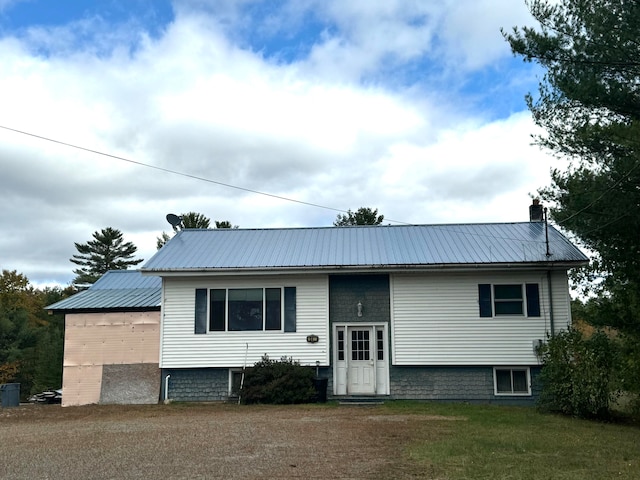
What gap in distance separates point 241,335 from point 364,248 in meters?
4.17

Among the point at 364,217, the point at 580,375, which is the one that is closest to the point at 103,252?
the point at 364,217

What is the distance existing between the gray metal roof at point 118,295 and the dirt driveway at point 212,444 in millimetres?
3789

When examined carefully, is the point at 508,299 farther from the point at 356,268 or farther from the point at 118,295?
the point at 118,295

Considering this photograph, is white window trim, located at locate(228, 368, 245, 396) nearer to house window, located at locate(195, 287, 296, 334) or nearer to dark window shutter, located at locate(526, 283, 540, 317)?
house window, located at locate(195, 287, 296, 334)

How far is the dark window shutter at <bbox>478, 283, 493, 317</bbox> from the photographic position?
629 inches

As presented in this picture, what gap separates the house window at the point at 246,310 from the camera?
1634cm

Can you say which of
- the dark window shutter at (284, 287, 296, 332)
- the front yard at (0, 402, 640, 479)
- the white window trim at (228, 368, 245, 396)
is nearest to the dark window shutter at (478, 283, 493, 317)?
the front yard at (0, 402, 640, 479)

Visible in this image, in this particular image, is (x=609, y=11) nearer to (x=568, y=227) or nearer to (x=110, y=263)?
(x=568, y=227)

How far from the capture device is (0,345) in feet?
149

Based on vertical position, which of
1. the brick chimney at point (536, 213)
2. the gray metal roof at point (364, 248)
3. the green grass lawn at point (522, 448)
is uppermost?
the brick chimney at point (536, 213)

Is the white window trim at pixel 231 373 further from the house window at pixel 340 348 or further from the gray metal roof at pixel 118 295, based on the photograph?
the gray metal roof at pixel 118 295

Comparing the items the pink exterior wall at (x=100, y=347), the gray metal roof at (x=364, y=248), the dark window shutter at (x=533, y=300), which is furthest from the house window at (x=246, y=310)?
the dark window shutter at (x=533, y=300)

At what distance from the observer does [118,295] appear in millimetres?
18516

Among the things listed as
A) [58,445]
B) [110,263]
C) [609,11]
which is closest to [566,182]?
[609,11]
